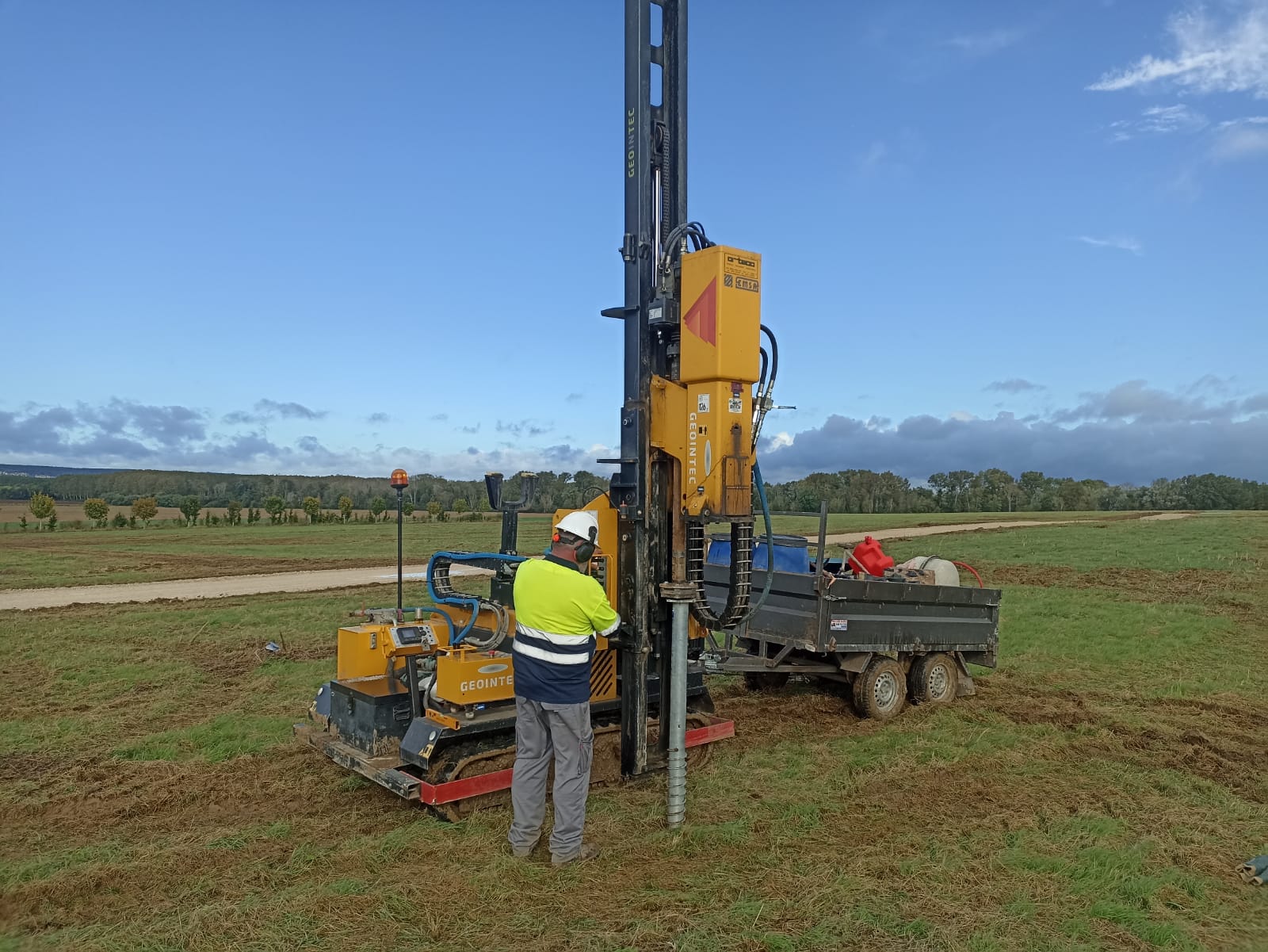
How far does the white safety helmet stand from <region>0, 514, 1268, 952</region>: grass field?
1967 millimetres

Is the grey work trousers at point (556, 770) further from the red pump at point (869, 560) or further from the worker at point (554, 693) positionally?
the red pump at point (869, 560)

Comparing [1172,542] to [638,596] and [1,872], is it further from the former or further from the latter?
[1,872]

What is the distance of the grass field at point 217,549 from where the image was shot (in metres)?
24.6

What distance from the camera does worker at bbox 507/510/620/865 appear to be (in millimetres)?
5520

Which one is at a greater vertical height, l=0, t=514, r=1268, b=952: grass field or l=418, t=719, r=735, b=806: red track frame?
l=418, t=719, r=735, b=806: red track frame

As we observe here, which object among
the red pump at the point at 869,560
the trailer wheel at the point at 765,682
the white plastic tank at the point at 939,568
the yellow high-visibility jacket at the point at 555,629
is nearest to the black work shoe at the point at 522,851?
the yellow high-visibility jacket at the point at 555,629

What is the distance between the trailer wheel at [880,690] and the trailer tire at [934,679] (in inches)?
6.7

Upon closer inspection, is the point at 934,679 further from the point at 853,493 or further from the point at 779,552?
the point at 853,493

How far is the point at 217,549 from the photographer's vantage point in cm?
3491

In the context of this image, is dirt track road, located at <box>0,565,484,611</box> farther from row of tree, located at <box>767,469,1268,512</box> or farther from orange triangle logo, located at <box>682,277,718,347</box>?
row of tree, located at <box>767,469,1268,512</box>

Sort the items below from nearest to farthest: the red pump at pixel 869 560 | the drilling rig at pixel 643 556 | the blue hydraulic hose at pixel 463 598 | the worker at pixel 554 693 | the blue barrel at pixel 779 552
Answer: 1. the worker at pixel 554 693
2. the drilling rig at pixel 643 556
3. the blue hydraulic hose at pixel 463 598
4. the blue barrel at pixel 779 552
5. the red pump at pixel 869 560

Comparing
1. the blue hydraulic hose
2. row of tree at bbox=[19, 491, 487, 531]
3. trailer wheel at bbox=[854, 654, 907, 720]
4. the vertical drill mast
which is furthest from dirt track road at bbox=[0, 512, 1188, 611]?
row of tree at bbox=[19, 491, 487, 531]

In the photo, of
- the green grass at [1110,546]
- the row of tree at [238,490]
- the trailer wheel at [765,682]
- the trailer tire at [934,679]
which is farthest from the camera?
the row of tree at [238,490]

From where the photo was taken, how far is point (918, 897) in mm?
5012
